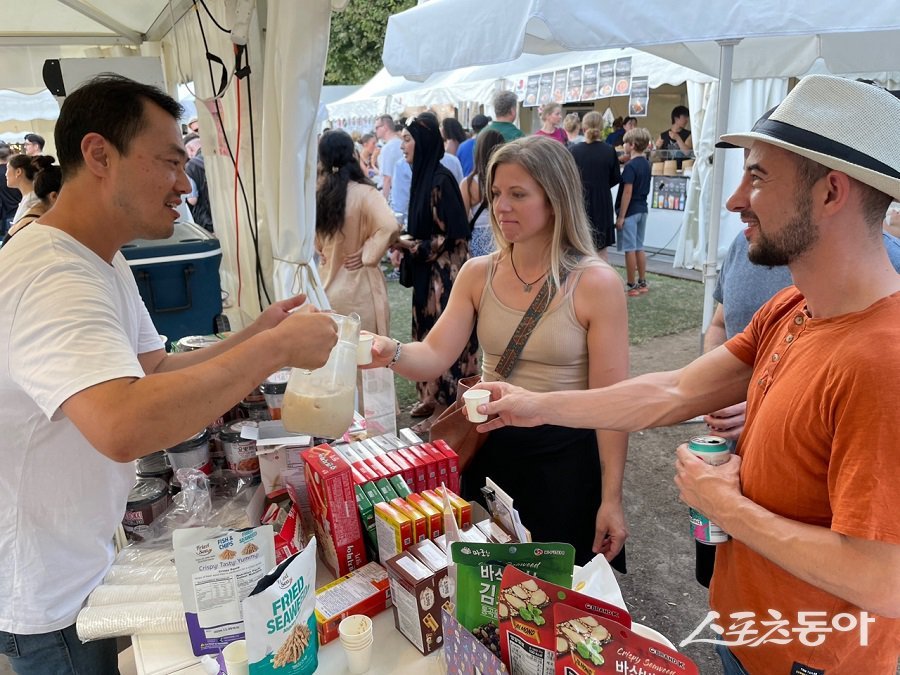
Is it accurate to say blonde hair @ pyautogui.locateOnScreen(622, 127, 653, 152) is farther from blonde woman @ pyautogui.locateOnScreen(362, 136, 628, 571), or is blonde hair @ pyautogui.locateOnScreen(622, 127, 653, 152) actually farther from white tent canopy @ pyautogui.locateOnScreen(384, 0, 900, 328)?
blonde woman @ pyautogui.locateOnScreen(362, 136, 628, 571)

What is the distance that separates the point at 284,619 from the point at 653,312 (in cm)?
658

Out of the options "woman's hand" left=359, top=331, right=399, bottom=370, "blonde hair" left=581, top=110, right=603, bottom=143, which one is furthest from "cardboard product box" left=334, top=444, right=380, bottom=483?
"blonde hair" left=581, top=110, right=603, bottom=143

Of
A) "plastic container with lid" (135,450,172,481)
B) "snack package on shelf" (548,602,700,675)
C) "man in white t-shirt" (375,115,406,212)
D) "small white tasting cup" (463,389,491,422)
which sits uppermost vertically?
"man in white t-shirt" (375,115,406,212)

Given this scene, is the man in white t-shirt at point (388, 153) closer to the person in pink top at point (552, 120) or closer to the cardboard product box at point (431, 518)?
the person in pink top at point (552, 120)

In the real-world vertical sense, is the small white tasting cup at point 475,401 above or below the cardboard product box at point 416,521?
above

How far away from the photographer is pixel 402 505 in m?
1.51

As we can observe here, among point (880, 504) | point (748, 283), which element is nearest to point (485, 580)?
point (880, 504)

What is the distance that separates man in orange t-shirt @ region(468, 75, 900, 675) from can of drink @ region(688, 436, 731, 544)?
20 millimetres

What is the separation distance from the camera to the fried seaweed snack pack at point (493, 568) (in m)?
1.13

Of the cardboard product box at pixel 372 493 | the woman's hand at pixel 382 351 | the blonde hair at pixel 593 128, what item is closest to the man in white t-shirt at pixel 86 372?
the cardboard product box at pixel 372 493

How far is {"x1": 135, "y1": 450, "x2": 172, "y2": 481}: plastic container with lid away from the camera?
1.93 m

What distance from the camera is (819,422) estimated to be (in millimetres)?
1182

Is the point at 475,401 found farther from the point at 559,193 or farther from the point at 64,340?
the point at 64,340

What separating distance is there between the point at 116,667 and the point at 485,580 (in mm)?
1164
